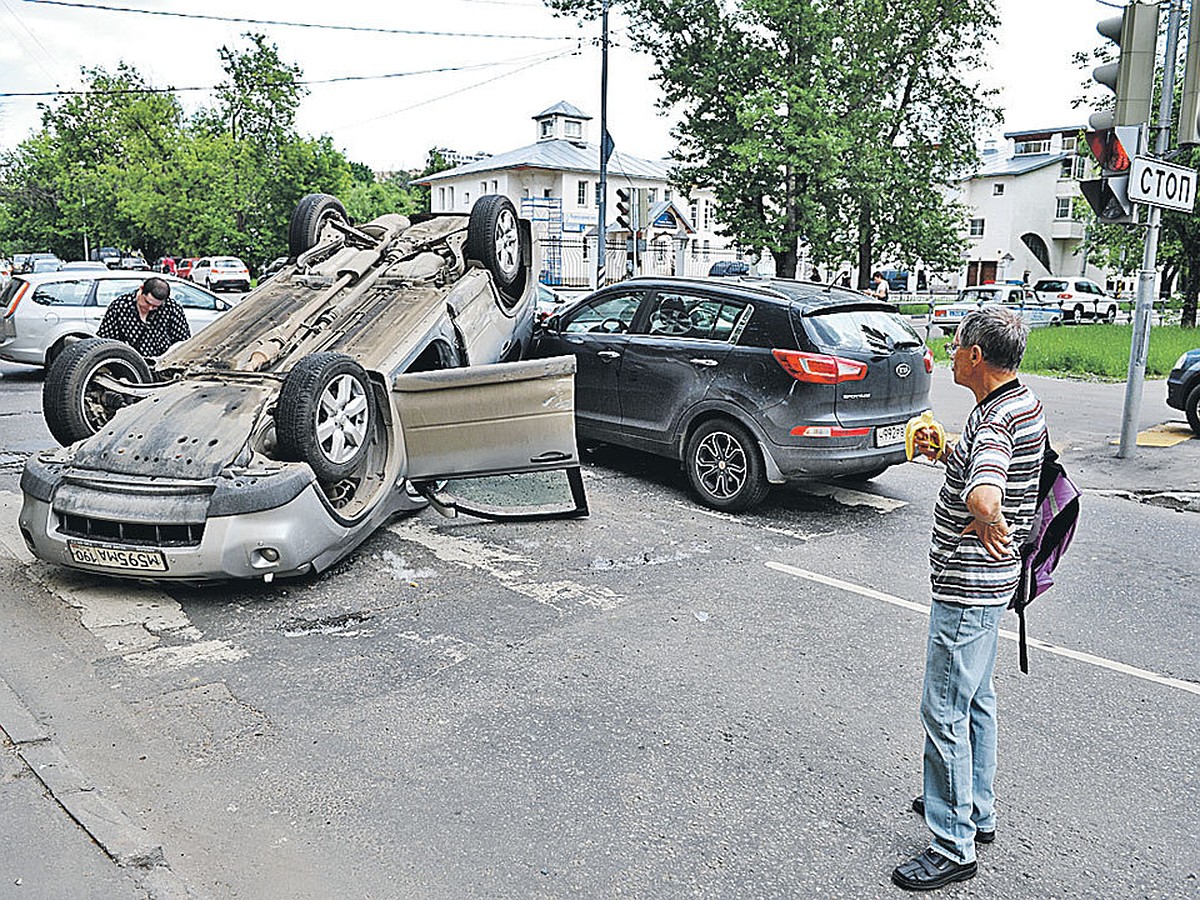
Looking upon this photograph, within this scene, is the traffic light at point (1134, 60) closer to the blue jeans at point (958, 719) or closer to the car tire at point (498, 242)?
the car tire at point (498, 242)

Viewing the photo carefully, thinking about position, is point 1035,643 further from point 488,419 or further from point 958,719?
point 488,419

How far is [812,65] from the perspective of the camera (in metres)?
25.3

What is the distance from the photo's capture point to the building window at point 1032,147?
69.8 meters

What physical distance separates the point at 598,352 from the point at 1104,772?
5457 millimetres

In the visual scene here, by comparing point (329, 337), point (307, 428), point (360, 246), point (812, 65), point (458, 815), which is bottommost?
point (458, 815)

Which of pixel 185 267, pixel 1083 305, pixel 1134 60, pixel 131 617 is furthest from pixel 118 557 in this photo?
pixel 185 267

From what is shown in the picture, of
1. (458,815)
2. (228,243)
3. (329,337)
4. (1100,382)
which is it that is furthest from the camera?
(228,243)

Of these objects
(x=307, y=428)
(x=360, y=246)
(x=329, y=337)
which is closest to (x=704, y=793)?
(x=307, y=428)

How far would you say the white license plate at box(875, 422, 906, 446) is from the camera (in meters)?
7.59

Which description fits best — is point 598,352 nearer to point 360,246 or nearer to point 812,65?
point 360,246

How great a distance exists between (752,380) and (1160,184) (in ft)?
16.2

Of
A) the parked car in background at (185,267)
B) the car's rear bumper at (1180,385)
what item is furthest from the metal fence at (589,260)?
the car's rear bumper at (1180,385)

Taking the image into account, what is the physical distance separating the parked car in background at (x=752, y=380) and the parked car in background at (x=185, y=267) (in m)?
34.6

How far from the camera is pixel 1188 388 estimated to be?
11375 mm
